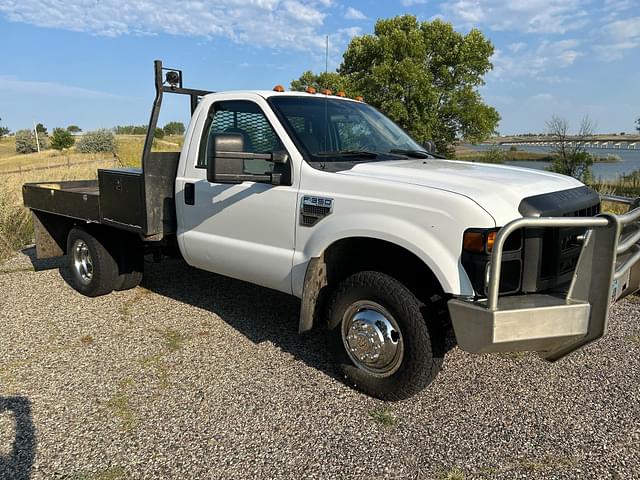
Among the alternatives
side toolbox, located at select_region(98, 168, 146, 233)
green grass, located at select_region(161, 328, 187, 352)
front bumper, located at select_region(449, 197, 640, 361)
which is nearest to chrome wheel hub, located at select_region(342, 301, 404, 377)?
front bumper, located at select_region(449, 197, 640, 361)

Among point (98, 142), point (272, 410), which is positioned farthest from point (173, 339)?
point (98, 142)

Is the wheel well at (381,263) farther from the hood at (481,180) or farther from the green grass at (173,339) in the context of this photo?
the green grass at (173,339)

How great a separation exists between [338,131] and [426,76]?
62.7ft

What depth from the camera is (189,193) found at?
441 centimetres

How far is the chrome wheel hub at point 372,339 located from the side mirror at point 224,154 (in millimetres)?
1215

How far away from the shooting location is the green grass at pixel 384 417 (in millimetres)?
3191

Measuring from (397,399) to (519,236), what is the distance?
4.24 ft

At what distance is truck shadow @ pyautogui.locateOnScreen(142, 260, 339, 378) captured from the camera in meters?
4.30

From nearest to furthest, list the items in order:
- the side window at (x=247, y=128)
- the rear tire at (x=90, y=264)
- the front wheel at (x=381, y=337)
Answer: the front wheel at (x=381, y=337) < the side window at (x=247, y=128) < the rear tire at (x=90, y=264)

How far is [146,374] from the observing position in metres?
3.86

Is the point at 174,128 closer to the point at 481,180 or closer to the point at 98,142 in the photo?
the point at 481,180

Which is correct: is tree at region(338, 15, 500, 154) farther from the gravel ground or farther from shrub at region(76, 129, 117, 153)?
shrub at region(76, 129, 117, 153)

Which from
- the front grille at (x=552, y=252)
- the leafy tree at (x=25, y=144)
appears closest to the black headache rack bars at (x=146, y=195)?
the front grille at (x=552, y=252)

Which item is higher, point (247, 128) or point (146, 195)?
point (247, 128)
